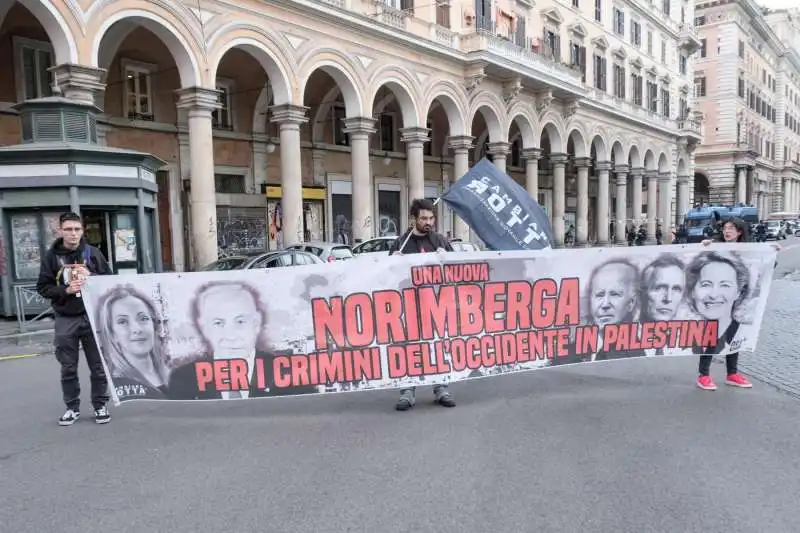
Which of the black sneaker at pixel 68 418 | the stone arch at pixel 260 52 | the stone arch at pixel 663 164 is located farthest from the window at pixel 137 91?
the stone arch at pixel 663 164

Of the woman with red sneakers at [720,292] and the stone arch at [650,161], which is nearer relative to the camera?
the woman with red sneakers at [720,292]

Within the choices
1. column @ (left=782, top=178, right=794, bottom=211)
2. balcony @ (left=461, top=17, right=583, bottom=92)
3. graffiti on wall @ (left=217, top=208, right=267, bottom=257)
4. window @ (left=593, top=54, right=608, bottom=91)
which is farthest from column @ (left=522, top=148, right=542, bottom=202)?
column @ (left=782, top=178, right=794, bottom=211)

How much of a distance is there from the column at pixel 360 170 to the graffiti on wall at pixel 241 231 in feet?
14.1

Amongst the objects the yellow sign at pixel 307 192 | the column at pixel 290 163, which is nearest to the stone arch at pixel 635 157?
the yellow sign at pixel 307 192

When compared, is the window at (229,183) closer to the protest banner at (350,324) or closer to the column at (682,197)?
the protest banner at (350,324)

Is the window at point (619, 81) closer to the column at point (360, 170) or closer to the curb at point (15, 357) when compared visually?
the column at point (360, 170)

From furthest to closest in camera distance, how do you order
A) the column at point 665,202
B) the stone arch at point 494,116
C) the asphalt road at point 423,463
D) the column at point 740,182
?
1. the column at point 740,182
2. the column at point 665,202
3. the stone arch at point 494,116
4. the asphalt road at point 423,463

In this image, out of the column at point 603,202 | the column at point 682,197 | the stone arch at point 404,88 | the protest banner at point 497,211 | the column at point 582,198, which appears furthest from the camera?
the column at point 682,197

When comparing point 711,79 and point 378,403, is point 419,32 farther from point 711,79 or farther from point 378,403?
point 711,79

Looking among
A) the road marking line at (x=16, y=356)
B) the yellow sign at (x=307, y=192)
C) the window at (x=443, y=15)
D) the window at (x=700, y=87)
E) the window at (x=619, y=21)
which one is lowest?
the road marking line at (x=16, y=356)

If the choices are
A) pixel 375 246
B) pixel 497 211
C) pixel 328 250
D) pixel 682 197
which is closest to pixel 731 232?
pixel 497 211

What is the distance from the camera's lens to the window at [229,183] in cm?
2292

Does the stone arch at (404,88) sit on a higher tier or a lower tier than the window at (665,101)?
lower

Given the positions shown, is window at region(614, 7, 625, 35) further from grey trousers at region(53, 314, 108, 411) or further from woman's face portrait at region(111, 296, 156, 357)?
grey trousers at region(53, 314, 108, 411)
